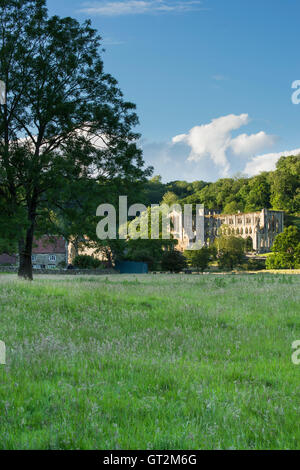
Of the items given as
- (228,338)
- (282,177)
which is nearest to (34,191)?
(228,338)

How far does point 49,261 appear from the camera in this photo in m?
88.6

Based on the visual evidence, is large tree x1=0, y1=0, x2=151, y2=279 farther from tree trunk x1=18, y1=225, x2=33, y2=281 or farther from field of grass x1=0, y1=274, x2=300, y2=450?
field of grass x1=0, y1=274, x2=300, y2=450

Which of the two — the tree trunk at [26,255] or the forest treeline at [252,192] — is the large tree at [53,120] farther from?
→ the forest treeline at [252,192]

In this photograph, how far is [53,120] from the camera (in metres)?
25.1

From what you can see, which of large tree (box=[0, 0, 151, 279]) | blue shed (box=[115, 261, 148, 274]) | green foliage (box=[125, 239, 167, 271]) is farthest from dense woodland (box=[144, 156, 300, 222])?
large tree (box=[0, 0, 151, 279])

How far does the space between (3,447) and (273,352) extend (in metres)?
5.58

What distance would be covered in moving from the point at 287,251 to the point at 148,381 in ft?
250

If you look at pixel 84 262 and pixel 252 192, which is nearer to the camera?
pixel 84 262

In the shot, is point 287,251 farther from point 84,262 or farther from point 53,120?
point 53,120

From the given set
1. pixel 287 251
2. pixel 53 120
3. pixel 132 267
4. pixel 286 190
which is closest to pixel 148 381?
pixel 53 120

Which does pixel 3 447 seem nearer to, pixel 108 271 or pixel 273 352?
pixel 273 352

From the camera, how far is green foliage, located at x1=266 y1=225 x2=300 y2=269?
2932 inches

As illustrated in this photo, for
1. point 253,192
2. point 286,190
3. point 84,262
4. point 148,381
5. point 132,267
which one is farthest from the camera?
point 253,192

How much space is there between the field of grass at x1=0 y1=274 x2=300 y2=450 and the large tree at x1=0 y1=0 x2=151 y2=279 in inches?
531
